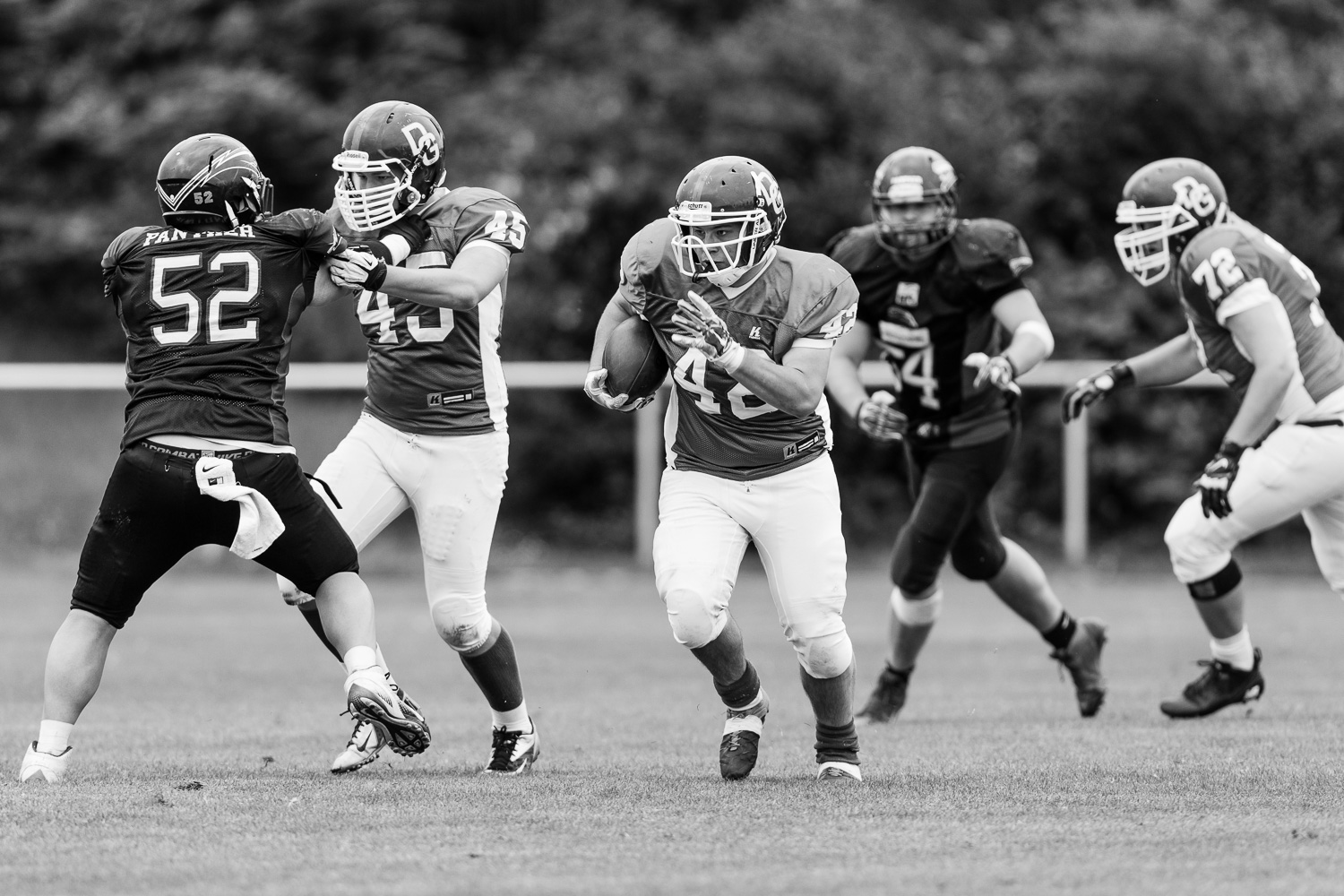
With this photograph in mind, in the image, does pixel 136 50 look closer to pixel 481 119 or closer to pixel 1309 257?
pixel 481 119

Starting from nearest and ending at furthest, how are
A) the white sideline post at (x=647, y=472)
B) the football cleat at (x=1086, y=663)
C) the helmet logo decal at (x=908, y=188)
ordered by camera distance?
the helmet logo decal at (x=908, y=188) < the football cleat at (x=1086, y=663) < the white sideline post at (x=647, y=472)

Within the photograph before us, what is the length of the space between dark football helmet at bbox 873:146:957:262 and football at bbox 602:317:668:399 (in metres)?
2.03

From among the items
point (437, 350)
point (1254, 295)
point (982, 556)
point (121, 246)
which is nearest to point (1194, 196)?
point (1254, 295)

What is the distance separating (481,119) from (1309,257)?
23.6 feet

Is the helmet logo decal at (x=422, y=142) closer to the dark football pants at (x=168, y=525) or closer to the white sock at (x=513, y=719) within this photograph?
the dark football pants at (x=168, y=525)

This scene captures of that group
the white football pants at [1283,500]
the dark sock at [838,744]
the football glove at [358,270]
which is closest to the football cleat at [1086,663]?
the white football pants at [1283,500]

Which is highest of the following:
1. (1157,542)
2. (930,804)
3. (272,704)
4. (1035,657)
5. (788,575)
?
(788,575)

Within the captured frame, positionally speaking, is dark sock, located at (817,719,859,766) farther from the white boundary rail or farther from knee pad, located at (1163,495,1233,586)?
the white boundary rail

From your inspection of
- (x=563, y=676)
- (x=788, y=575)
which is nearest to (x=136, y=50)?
(x=563, y=676)

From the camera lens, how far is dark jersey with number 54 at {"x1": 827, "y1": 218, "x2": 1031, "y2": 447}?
25.2 feet

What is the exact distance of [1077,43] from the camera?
622 inches

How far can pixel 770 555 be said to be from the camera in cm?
572

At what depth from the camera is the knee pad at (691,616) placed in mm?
5562

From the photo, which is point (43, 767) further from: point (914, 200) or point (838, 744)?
point (914, 200)
